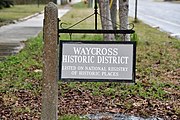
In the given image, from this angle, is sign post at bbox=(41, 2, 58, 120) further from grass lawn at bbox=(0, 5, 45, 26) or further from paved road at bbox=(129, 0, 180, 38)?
grass lawn at bbox=(0, 5, 45, 26)

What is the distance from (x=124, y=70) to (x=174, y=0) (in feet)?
198

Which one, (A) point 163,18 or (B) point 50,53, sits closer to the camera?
(B) point 50,53

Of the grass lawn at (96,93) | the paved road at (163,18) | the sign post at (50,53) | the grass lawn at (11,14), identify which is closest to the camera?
the sign post at (50,53)

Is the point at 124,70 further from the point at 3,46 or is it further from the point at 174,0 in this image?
the point at 174,0

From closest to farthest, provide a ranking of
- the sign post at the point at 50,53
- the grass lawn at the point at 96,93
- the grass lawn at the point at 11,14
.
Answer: the sign post at the point at 50,53
the grass lawn at the point at 96,93
the grass lawn at the point at 11,14

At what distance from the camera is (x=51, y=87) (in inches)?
190

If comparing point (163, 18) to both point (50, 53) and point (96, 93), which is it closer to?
point (96, 93)

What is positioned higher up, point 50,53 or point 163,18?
point 50,53

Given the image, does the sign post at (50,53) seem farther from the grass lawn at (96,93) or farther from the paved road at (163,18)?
the paved road at (163,18)

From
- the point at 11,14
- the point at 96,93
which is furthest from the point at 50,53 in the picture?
the point at 11,14

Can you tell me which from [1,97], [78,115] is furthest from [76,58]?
[1,97]

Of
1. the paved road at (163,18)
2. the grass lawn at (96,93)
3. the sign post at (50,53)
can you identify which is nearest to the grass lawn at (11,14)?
the paved road at (163,18)

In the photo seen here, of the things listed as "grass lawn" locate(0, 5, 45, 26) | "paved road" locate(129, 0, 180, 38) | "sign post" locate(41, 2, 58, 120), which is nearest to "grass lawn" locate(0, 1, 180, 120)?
"sign post" locate(41, 2, 58, 120)

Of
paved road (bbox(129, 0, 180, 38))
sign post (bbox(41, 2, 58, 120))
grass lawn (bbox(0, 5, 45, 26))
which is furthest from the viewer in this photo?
grass lawn (bbox(0, 5, 45, 26))
